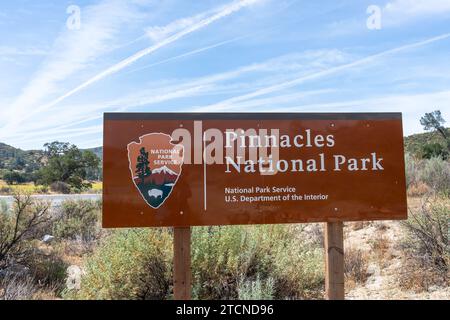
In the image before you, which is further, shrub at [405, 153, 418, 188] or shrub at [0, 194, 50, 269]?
shrub at [405, 153, 418, 188]

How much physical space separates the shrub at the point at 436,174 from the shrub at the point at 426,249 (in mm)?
5037

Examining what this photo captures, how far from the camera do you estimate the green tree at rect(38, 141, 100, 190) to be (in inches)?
1328

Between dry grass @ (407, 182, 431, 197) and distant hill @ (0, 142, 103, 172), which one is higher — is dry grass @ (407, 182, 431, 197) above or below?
below

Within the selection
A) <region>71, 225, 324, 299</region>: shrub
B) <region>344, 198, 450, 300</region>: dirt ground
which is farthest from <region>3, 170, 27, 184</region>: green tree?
<region>71, 225, 324, 299</region>: shrub

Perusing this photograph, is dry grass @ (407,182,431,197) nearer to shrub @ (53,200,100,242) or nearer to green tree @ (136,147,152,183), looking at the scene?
shrub @ (53,200,100,242)

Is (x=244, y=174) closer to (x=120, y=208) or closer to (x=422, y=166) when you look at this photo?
(x=120, y=208)

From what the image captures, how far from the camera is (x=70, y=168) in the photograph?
34250 mm

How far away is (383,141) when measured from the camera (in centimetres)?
449

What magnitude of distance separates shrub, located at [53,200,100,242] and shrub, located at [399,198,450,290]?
588cm

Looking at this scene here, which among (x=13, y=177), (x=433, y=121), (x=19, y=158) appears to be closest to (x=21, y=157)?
(x=19, y=158)

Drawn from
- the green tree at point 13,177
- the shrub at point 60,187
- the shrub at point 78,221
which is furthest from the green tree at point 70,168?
the shrub at point 78,221

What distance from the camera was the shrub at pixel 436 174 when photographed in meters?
11.5

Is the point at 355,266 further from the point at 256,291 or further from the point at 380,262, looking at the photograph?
the point at 256,291
